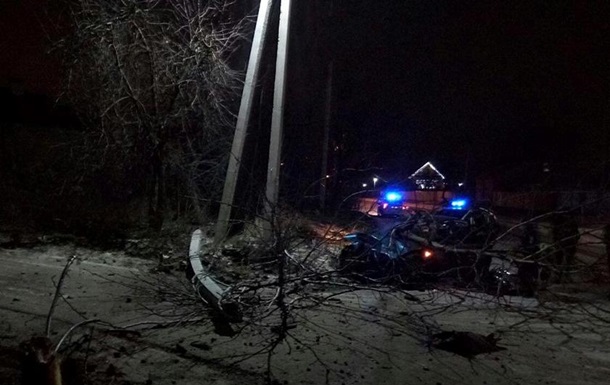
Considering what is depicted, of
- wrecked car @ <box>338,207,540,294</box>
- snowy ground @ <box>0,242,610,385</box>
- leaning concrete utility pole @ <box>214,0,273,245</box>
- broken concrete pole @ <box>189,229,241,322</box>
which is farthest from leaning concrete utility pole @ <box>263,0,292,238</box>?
snowy ground @ <box>0,242,610,385</box>

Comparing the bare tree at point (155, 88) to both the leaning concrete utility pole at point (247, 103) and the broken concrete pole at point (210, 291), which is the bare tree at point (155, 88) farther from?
the broken concrete pole at point (210, 291)

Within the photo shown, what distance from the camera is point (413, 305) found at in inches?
250

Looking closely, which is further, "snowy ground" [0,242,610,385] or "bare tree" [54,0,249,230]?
"bare tree" [54,0,249,230]

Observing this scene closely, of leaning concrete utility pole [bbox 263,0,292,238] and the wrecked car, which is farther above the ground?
leaning concrete utility pole [bbox 263,0,292,238]

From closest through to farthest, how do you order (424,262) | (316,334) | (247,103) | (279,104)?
1. (316,334)
2. (424,262)
3. (279,104)
4. (247,103)

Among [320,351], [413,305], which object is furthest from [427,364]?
[413,305]

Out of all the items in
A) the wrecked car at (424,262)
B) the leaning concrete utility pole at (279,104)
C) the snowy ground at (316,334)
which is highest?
the leaning concrete utility pole at (279,104)

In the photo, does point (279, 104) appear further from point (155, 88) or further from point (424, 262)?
point (424, 262)

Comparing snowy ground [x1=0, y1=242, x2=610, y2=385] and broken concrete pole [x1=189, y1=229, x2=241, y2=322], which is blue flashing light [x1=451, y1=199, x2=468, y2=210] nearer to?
snowy ground [x1=0, y1=242, x2=610, y2=385]

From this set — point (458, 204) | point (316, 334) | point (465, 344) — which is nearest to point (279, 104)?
point (458, 204)

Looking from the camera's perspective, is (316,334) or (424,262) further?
(424,262)

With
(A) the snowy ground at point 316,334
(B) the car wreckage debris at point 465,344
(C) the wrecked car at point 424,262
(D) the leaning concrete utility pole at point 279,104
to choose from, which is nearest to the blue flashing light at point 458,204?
(C) the wrecked car at point 424,262

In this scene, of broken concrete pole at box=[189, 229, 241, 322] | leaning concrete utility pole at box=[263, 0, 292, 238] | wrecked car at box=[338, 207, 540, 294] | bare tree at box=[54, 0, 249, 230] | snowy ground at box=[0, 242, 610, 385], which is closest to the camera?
snowy ground at box=[0, 242, 610, 385]

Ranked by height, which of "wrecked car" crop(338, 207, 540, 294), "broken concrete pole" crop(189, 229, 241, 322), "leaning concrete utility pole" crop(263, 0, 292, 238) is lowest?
"broken concrete pole" crop(189, 229, 241, 322)
